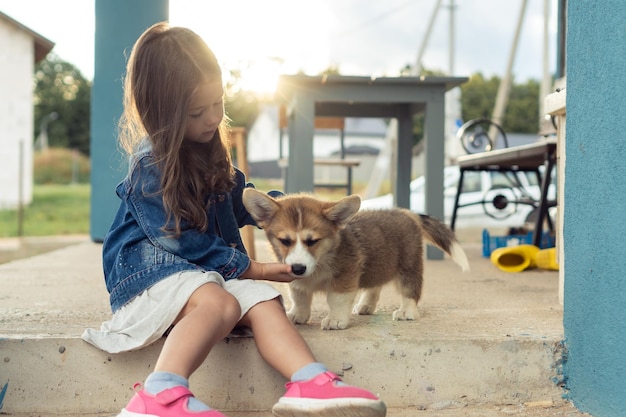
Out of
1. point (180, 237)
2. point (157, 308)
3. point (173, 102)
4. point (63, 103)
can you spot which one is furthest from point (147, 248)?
point (63, 103)

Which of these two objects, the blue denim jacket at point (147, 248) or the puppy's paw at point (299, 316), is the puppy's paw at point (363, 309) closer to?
the puppy's paw at point (299, 316)

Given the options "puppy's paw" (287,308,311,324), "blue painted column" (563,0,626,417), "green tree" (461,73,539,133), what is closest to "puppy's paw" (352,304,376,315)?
"puppy's paw" (287,308,311,324)

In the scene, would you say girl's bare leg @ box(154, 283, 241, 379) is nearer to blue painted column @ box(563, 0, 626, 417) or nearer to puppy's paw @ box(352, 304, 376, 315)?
puppy's paw @ box(352, 304, 376, 315)

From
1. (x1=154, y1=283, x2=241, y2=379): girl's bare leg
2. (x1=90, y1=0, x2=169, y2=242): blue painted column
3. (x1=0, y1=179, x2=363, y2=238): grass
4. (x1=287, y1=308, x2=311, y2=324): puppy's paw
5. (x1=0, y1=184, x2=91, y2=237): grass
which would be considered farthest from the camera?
(x1=0, y1=184, x2=91, y2=237): grass

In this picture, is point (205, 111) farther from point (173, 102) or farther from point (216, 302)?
point (216, 302)

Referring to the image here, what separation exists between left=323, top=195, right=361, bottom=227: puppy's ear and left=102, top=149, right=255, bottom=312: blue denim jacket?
37 cm

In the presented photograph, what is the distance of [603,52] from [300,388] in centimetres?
131

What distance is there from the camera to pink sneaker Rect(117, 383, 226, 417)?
183cm

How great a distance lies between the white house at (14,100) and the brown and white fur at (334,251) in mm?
18753

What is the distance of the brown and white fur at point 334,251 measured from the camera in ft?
8.07

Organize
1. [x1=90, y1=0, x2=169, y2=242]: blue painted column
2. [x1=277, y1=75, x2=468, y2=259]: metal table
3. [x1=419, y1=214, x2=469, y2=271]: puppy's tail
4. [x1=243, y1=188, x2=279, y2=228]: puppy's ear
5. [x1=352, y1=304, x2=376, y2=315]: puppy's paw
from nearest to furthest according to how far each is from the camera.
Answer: [x1=243, y1=188, x2=279, y2=228]: puppy's ear → [x1=352, y1=304, x2=376, y2=315]: puppy's paw → [x1=419, y1=214, x2=469, y2=271]: puppy's tail → [x1=277, y1=75, x2=468, y2=259]: metal table → [x1=90, y1=0, x2=169, y2=242]: blue painted column

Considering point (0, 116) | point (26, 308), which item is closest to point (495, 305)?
point (26, 308)

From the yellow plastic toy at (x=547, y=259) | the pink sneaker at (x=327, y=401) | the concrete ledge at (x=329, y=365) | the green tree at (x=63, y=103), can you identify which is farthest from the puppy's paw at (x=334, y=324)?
the green tree at (x=63, y=103)

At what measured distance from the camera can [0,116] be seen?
21.6 metres
